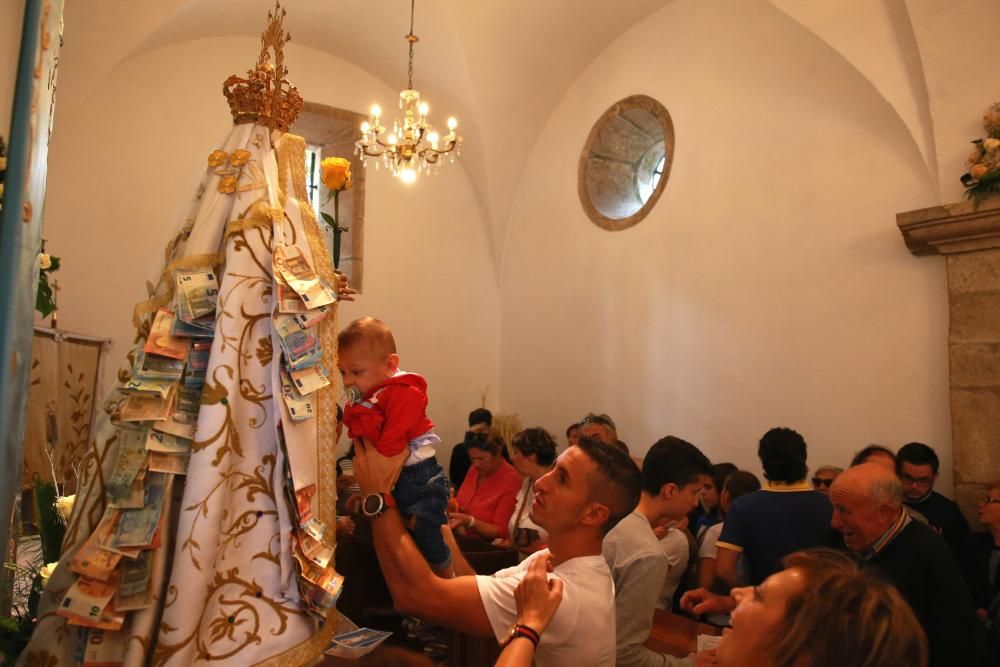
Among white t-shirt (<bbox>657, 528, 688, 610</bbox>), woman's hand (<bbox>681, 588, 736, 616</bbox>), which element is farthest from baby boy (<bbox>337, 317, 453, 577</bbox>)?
white t-shirt (<bbox>657, 528, 688, 610</bbox>)

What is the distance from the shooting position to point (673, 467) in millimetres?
3043

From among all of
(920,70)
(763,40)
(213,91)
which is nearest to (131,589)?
(920,70)

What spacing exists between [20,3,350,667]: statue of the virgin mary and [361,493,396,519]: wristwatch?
0.21m

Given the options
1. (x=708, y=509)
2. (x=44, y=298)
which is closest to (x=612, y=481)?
(x=44, y=298)

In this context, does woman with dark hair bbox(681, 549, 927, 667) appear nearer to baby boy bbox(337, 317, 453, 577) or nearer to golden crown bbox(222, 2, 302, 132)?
baby boy bbox(337, 317, 453, 577)

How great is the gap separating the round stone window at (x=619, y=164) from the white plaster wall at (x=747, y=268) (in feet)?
0.64

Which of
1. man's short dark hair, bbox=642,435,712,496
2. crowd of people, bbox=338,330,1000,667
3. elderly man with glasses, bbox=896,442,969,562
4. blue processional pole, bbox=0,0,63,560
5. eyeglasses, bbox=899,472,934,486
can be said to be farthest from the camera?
eyeglasses, bbox=899,472,934,486

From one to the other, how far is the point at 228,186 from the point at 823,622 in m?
1.60

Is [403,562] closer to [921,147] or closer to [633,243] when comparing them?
[921,147]

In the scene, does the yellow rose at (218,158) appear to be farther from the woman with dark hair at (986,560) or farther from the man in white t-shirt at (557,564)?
the woman with dark hair at (986,560)

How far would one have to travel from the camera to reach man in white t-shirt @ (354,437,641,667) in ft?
6.68

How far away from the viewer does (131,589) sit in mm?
1654

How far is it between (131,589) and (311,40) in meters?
7.97

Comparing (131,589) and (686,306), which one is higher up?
(686,306)
